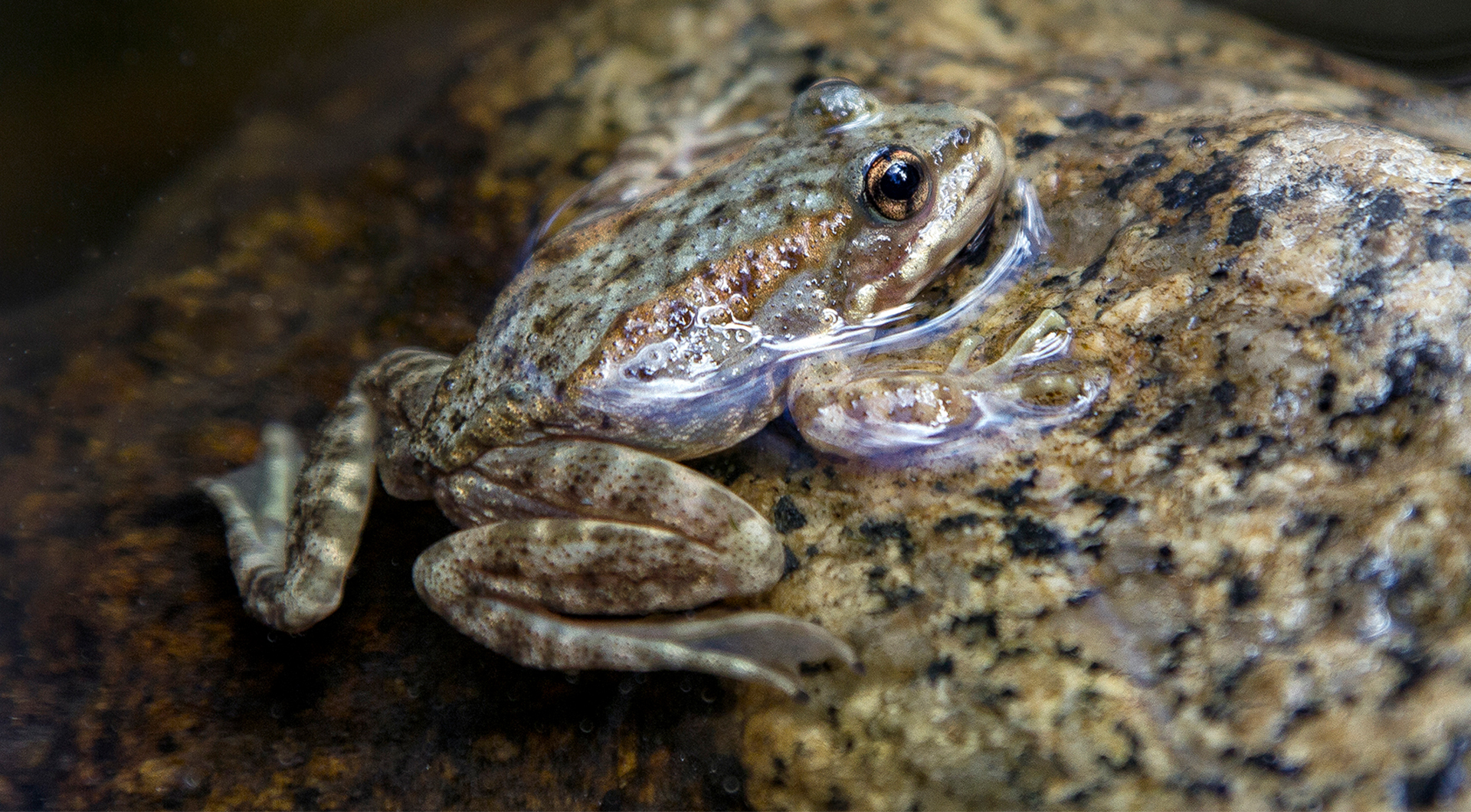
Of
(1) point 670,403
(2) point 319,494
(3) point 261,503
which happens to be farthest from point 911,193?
(3) point 261,503

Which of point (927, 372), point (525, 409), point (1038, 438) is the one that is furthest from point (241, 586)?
point (1038, 438)

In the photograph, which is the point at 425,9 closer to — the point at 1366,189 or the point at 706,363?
the point at 706,363

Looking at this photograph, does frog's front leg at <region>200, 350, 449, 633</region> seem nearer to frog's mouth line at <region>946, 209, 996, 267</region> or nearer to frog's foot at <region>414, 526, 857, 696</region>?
frog's foot at <region>414, 526, 857, 696</region>

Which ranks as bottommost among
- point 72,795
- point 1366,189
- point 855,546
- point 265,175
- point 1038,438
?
point 72,795

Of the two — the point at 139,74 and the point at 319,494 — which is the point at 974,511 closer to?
the point at 319,494

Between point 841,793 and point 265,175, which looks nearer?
point 841,793

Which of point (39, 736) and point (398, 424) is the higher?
point (398, 424)

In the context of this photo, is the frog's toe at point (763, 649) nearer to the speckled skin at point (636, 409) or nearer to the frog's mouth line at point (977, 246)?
the speckled skin at point (636, 409)
